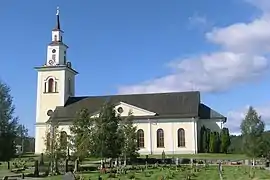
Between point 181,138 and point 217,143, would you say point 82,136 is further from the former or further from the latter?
point 217,143

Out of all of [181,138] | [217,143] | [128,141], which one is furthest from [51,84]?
[128,141]

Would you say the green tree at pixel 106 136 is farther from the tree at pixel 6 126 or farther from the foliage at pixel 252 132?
the foliage at pixel 252 132

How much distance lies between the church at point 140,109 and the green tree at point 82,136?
21.4m

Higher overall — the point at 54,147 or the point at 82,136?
the point at 82,136

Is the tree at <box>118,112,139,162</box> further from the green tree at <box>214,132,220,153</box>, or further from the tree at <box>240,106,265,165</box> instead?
the green tree at <box>214,132,220,153</box>

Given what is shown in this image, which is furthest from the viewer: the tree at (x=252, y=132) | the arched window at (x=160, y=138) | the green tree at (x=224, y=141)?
the arched window at (x=160, y=138)

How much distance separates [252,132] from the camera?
2044 inches

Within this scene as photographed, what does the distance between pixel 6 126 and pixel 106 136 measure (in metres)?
9.55

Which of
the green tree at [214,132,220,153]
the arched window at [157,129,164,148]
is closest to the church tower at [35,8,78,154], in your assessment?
the arched window at [157,129,164,148]

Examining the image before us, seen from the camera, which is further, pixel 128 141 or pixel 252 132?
pixel 252 132

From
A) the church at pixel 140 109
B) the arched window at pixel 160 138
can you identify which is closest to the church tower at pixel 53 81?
the church at pixel 140 109

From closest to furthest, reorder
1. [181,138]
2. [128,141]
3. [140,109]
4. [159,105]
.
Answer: [128,141]
[181,138]
[140,109]
[159,105]

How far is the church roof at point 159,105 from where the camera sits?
72.6 meters

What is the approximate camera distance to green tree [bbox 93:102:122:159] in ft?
138
